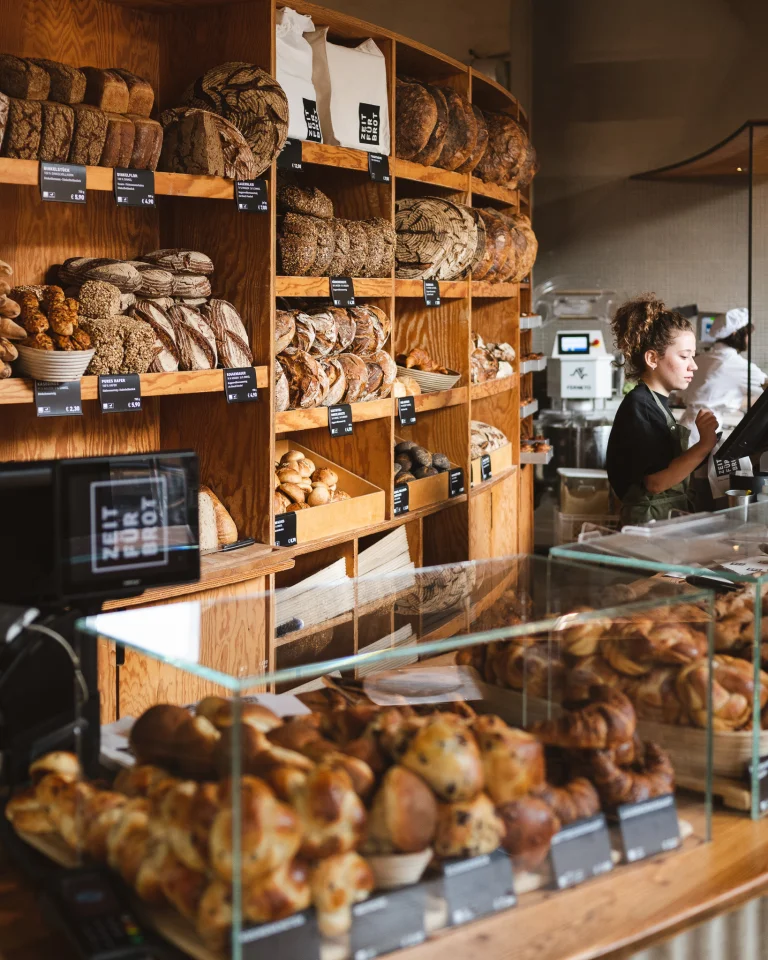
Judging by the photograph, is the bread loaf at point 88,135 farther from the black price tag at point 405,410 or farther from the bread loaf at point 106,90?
the black price tag at point 405,410

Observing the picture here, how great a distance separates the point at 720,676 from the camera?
150cm

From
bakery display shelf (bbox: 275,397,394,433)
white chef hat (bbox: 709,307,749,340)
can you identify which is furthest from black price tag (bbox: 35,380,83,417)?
white chef hat (bbox: 709,307,749,340)

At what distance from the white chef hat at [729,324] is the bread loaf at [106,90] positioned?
4.62m

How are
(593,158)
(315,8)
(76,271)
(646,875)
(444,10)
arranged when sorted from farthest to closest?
(593,158), (444,10), (315,8), (76,271), (646,875)

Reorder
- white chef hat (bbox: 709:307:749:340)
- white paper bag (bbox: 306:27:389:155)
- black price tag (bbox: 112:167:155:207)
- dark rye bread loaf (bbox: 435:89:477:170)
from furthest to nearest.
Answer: white chef hat (bbox: 709:307:749:340) → dark rye bread loaf (bbox: 435:89:477:170) → white paper bag (bbox: 306:27:389:155) → black price tag (bbox: 112:167:155:207)

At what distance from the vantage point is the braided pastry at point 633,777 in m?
1.32

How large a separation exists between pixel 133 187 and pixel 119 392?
1.64 ft

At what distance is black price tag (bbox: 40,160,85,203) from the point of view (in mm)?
2385

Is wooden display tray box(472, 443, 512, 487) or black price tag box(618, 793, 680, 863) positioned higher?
wooden display tray box(472, 443, 512, 487)

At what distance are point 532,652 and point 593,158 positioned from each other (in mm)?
6760

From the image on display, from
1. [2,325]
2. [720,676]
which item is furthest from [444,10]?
[720,676]

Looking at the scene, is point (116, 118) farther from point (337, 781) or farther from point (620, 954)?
point (620, 954)

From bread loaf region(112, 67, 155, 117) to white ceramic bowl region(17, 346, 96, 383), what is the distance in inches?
27.5

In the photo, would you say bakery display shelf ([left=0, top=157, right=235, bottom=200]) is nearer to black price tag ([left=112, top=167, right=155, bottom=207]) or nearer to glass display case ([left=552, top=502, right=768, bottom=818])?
black price tag ([left=112, top=167, right=155, bottom=207])
